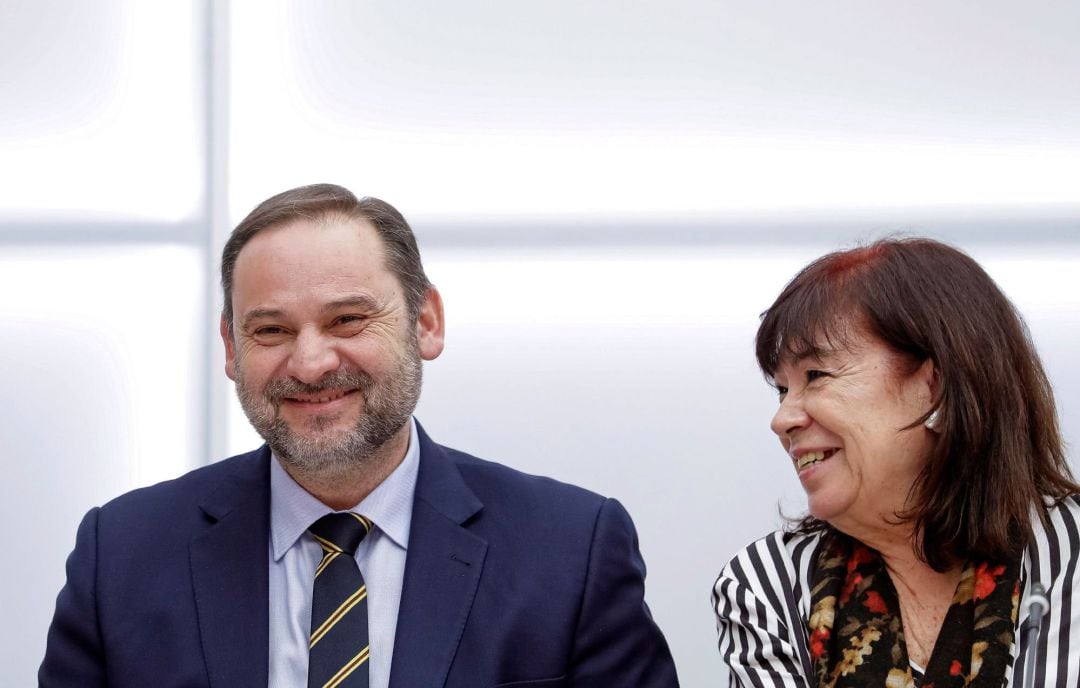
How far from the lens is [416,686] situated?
75.8 inches

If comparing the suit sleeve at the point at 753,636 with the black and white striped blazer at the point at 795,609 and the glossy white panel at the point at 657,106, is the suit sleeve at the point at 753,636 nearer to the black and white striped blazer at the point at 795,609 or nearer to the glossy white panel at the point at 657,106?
the black and white striped blazer at the point at 795,609

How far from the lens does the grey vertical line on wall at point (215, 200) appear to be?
2.85m

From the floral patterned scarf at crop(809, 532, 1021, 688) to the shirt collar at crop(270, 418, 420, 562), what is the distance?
676 mm

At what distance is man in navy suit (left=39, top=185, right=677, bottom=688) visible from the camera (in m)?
1.99

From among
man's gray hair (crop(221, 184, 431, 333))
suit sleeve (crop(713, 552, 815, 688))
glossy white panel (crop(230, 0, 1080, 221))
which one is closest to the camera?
suit sleeve (crop(713, 552, 815, 688))

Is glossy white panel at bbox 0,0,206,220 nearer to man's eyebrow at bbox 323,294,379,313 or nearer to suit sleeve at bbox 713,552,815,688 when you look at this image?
Answer: man's eyebrow at bbox 323,294,379,313

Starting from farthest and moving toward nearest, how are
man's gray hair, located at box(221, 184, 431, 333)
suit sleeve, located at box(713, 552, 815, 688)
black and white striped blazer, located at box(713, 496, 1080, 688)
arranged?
man's gray hair, located at box(221, 184, 431, 333) → suit sleeve, located at box(713, 552, 815, 688) → black and white striped blazer, located at box(713, 496, 1080, 688)

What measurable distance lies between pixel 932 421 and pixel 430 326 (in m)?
0.86

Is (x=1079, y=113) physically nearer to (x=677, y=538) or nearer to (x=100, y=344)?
(x=677, y=538)

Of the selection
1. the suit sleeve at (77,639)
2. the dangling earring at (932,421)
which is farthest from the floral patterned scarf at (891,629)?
the suit sleeve at (77,639)

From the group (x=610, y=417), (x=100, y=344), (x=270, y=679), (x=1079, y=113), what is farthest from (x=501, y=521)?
(x=1079, y=113)

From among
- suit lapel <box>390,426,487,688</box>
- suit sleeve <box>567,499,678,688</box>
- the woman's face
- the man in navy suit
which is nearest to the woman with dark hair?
the woman's face

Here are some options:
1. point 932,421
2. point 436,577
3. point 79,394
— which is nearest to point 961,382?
point 932,421

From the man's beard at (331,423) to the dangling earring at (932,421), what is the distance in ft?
2.68
